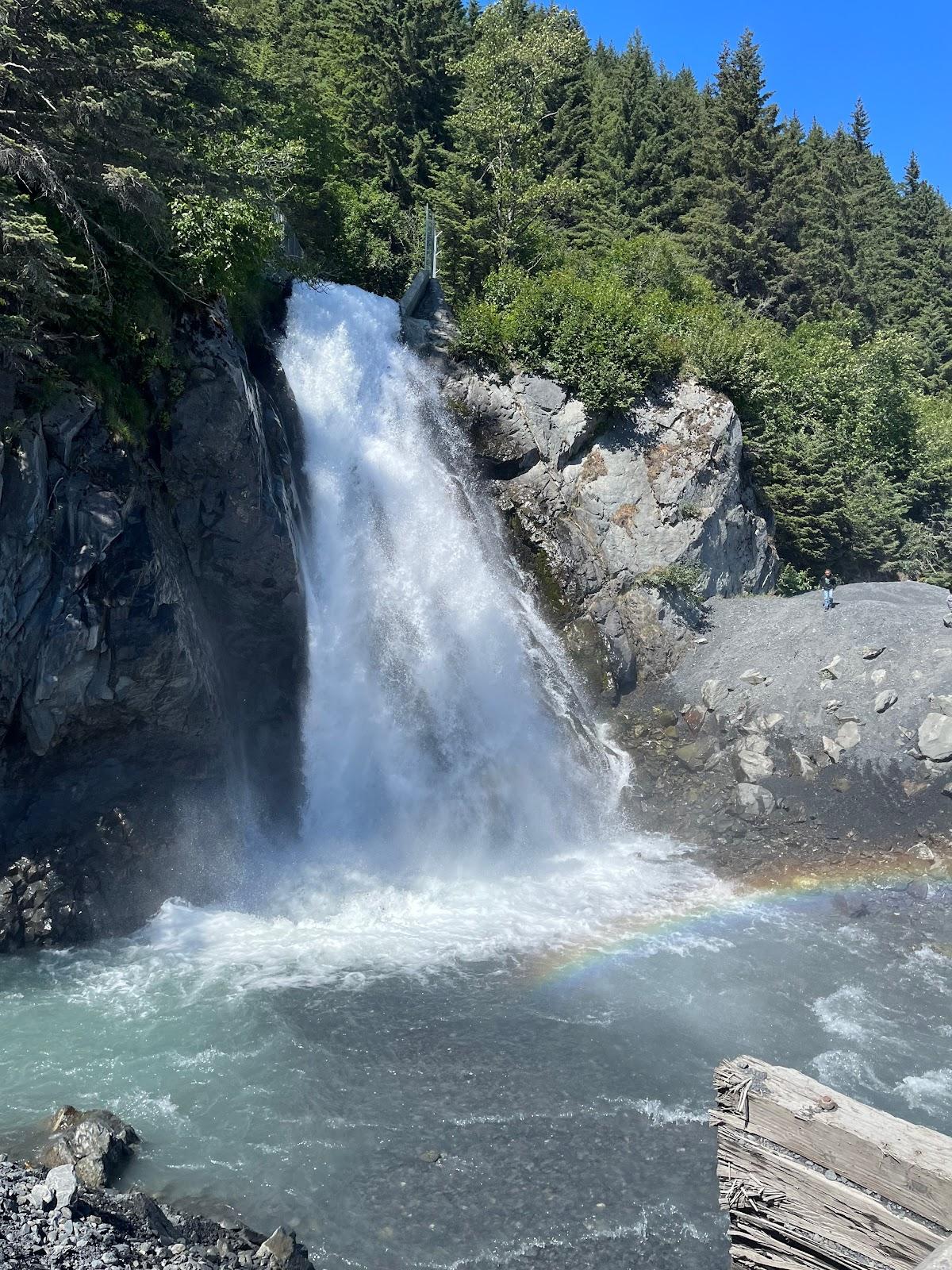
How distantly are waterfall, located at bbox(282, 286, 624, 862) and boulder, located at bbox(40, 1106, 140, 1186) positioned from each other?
8518 millimetres

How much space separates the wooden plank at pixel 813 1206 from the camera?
3.72 meters

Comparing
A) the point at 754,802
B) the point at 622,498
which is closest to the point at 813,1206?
the point at 754,802

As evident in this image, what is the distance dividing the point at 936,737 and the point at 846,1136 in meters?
19.2

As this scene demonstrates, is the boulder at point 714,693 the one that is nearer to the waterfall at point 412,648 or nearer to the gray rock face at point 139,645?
the waterfall at point 412,648

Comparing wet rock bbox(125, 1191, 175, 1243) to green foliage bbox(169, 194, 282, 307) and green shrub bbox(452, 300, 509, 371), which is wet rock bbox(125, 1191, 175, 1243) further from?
green shrub bbox(452, 300, 509, 371)

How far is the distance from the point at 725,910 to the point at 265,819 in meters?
9.13

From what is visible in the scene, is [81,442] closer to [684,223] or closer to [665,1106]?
[665,1106]

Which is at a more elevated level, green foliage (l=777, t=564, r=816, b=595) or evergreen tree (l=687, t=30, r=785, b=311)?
evergreen tree (l=687, t=30, r=785, b=311)

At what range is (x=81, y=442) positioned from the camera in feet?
50.6

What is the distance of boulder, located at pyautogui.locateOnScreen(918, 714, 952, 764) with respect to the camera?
2089cm

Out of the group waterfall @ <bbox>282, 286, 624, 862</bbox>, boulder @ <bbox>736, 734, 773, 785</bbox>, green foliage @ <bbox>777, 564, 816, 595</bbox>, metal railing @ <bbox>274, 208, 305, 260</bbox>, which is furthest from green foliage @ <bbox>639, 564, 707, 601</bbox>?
metal railing @ <bbox>274, 208, 305, 260</bbox>

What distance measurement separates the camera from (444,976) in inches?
583

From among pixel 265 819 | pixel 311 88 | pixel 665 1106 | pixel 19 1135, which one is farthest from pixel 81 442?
pixel 311 88

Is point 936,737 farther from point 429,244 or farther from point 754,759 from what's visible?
point 429,244
